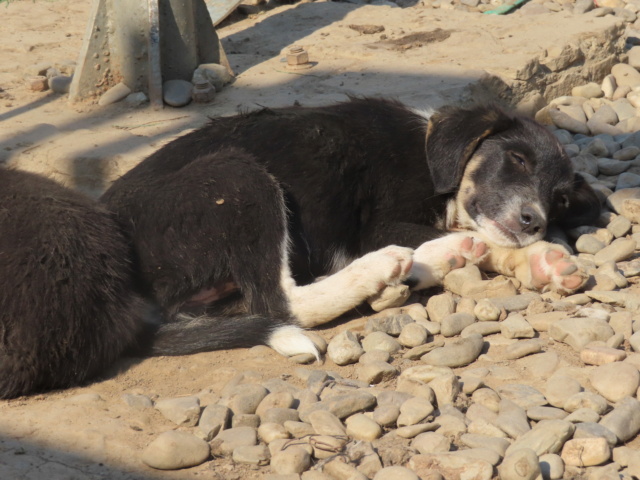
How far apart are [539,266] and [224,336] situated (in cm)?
155

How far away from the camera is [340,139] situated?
172 inches

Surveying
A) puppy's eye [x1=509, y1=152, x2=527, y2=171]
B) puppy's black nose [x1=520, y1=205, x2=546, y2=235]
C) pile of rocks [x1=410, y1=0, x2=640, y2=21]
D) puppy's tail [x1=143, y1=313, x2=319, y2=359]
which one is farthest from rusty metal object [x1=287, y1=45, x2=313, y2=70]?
puppy's tail [x1=143, y1=313, x2=319, y2=359]

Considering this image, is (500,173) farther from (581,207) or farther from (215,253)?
(215,253)

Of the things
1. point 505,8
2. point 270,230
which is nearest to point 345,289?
point 270,230

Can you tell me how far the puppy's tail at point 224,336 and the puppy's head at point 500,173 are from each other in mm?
1270

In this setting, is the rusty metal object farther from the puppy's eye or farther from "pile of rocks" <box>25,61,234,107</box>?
the puppy's eye

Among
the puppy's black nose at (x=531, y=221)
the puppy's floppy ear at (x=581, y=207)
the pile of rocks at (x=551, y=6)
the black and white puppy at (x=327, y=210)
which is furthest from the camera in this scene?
the pile of rocks at (x=551, y=6)

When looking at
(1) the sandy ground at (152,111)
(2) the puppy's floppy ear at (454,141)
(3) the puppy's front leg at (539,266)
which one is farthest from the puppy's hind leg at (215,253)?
(3) the puppy's front leg at (539,266)

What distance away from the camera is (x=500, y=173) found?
436cm

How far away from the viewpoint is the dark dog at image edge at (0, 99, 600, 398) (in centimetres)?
323

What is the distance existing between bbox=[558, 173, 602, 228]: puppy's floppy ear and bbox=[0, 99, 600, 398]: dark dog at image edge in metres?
0.01

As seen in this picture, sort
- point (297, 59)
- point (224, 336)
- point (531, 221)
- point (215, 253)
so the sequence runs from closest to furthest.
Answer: point (224, 336)
point (215, 253)
point (531, 221)
point (297, 59)

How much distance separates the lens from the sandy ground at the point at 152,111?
2789mm

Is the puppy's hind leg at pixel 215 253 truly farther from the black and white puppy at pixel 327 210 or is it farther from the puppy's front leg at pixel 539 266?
the puppy's front leg at pixel 539 266
